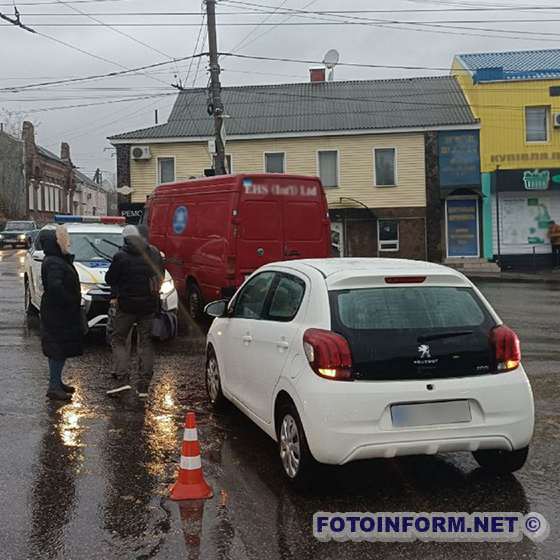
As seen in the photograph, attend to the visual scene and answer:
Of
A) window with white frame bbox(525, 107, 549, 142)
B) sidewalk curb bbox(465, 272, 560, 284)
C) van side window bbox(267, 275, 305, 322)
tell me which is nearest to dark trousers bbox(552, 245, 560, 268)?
sidewalk curb bbox(465, 272, 560, 284)

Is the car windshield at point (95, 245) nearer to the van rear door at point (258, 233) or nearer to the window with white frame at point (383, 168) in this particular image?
the van rear door at point (258, 233)

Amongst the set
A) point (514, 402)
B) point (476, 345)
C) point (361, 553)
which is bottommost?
point (361, 553)

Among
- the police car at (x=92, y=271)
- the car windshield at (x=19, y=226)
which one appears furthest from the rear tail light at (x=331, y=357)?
the car windshield at (x=19, y=226)

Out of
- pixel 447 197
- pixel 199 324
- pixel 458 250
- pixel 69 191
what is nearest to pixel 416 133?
pixel 447 197

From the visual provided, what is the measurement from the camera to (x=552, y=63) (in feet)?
99.5

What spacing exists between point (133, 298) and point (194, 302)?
5.40 meters

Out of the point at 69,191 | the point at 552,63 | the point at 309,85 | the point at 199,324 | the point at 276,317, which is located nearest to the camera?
the point at 276,317

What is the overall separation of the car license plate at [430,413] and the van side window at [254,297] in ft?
5.30

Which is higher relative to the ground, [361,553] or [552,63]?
[552,63]

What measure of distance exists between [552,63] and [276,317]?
29.2 meters

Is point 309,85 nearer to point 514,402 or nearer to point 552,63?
point 552,63

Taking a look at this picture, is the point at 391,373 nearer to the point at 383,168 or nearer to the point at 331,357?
the point at 331,357

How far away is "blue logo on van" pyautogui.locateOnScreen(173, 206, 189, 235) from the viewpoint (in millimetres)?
13180

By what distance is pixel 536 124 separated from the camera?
28.3m
